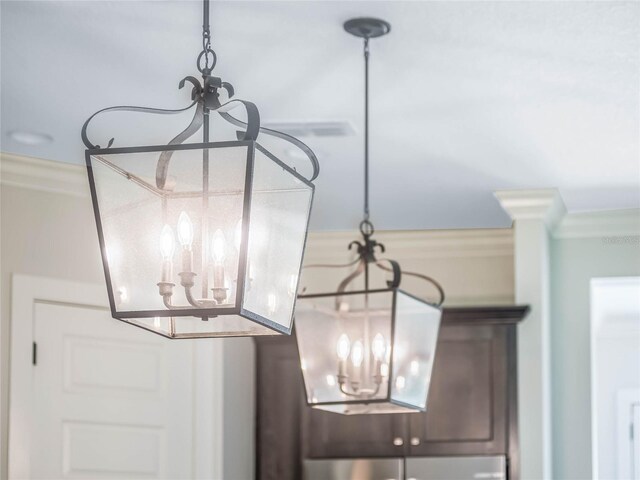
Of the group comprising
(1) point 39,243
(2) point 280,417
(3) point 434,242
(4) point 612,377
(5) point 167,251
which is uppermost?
(3) point 434,242

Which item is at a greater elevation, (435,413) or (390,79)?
(390,79)

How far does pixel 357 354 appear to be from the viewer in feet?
11.5

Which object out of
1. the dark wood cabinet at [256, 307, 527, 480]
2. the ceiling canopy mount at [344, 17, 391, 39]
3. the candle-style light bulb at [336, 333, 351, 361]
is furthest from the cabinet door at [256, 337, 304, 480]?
the ceiling canopy mount at [344, 17, 391, 39]

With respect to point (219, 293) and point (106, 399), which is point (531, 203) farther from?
point (219, 293)

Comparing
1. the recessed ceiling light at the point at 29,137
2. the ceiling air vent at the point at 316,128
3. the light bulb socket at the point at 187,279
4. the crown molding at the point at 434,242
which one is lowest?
the light bulb socket at the point at 187,279

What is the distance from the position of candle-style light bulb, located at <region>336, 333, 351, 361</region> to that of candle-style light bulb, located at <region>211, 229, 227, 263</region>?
149 cm

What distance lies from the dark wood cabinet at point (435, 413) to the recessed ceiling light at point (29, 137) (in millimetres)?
1555

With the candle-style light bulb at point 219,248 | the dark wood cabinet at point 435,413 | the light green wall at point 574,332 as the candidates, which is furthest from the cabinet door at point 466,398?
the candle-style light bulb at point 219,248

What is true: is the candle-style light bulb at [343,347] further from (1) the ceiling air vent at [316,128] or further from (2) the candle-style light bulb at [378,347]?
(1) the ceiling air vent at [316,128]

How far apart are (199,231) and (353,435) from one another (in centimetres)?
343

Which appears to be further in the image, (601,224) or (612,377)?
(612,377)

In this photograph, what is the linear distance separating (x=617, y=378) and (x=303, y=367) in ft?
10.6

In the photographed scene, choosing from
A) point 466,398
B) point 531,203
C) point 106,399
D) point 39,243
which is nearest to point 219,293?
point 39,243

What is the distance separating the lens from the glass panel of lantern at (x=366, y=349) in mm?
3412
